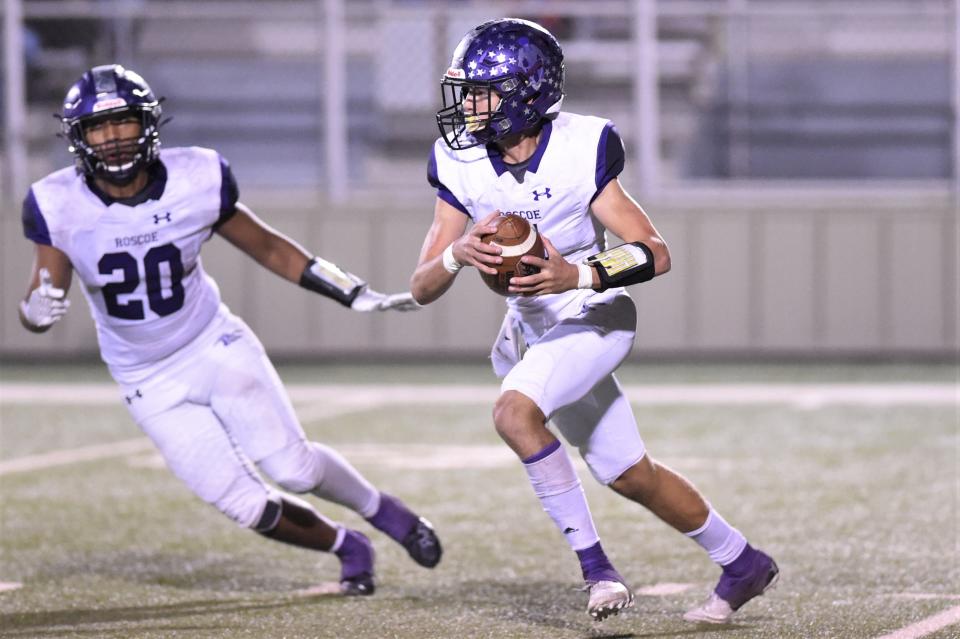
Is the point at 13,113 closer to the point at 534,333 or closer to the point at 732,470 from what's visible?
the point at 732,470

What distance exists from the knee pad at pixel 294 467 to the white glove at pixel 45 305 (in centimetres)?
71

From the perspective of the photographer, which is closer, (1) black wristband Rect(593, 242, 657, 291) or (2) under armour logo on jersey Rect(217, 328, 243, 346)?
(1) black wristband Rect(593, 242, 657, 291)

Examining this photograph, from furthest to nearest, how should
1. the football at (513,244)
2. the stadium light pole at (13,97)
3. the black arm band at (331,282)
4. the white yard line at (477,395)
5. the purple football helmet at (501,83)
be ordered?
the stadium light pole at (13,97)
the white yard line at (477,395)
the black arm band at (331,282)
the purple football helmet at (501,83)
the football at (513,244)

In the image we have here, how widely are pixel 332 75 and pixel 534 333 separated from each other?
24.5 feet

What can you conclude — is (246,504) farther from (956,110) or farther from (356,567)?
(956,110)

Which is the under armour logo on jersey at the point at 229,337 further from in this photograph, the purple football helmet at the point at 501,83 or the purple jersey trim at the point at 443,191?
the purple football helmet at the point at 501,83

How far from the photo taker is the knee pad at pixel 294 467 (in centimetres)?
437

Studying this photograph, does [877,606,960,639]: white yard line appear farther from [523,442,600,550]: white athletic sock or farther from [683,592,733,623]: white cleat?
[523,442,600,550]: white athletic sock

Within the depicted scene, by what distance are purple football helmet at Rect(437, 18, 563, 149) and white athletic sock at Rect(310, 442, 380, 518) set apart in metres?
1.13

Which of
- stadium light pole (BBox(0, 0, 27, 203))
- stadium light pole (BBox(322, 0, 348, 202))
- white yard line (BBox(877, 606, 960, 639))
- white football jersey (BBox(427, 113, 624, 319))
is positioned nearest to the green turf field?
white yard line (BBox(877, 606, 960, 639))

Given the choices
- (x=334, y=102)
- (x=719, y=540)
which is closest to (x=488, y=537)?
(x=719, y=540)

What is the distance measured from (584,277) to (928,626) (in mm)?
1223

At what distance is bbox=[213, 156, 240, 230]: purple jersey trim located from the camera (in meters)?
4.50

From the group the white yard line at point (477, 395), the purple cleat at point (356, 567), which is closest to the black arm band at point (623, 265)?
the purple cleat at point (356, 567)
